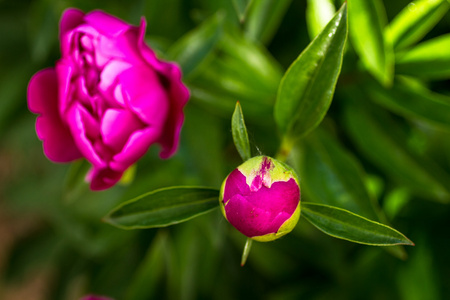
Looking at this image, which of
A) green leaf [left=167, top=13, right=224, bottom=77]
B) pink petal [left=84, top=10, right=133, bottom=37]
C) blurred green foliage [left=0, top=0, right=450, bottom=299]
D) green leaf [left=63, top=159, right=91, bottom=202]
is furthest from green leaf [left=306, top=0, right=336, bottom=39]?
green leaf [left=63, top=159, right=91, bottom=202]

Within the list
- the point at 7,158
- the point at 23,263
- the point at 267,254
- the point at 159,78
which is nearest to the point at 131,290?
the point at 267,254

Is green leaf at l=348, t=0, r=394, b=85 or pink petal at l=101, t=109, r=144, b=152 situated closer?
pink petal at l=101, t=109, r=144, b=152

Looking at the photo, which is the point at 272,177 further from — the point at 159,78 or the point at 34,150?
the point at 34,150

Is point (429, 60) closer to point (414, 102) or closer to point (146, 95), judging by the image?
point (414, 102)

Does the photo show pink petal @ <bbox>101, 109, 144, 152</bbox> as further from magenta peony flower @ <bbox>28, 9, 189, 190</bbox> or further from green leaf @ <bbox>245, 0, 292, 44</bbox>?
green leaf @ <bbox>245, 0, 292, 44</bbox>

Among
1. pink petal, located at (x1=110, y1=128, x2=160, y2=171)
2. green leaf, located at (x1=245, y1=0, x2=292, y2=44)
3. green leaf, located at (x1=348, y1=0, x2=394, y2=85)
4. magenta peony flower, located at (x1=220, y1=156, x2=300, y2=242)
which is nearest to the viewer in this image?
magenta peony flower, located at (x1=220, y1=156, x2=300, y2=242)

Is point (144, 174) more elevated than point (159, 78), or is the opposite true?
point (159, 78)

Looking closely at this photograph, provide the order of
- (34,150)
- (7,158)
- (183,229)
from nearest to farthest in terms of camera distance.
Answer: (183,229)
(34,150)
(7,158)

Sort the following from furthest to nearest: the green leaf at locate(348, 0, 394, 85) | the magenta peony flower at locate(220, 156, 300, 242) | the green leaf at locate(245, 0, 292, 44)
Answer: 1. the green leaf at locate(245, 0, 292, 44)
2. the green leaf at locate(348, 0, 394, 85)
3. the magenta peony flower at locate(220, 156, 300, 242)
